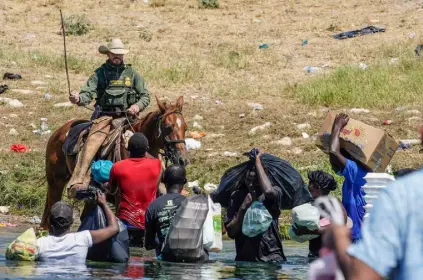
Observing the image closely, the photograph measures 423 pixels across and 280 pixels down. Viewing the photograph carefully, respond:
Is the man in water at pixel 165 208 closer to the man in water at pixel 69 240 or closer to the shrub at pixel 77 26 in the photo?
the man in water at pixel 69 240

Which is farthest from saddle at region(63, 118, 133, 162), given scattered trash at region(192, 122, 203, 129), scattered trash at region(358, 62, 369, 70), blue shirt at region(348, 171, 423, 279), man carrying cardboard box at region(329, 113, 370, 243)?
scattered trash at region(358, 62, 369, 70)

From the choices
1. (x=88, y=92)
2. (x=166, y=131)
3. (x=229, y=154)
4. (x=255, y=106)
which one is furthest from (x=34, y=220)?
(x=255, y=106)

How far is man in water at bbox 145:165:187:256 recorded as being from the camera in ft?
27.5

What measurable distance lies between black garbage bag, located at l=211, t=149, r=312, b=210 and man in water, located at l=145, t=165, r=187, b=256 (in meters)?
0.37

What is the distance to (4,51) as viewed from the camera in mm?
23500

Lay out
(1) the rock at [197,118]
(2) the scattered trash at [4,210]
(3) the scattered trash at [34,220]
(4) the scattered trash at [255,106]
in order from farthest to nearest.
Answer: (4) the scattered trash at [255,106] < (1) the rock at [197,118] < (2) the scattered trash at [4,210] < (3) the scattered trash at [34,220]

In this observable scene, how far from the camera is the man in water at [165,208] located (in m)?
8.37

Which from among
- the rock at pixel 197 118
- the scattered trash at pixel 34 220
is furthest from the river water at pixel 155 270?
the rock at pixel 197 118

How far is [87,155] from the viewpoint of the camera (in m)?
11.2

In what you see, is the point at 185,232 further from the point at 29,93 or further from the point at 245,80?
the point at 245,80

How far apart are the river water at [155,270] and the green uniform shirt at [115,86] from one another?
2.87 metres

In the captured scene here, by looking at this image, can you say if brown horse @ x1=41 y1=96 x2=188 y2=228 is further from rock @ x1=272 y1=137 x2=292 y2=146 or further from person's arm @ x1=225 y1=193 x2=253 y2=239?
rock @ x1=272 y1=137 x2=292 y2=146

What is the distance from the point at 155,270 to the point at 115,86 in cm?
369

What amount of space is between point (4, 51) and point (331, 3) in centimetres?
1047
